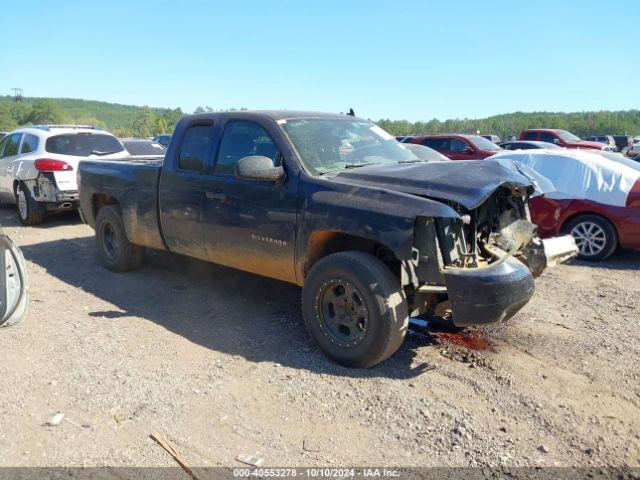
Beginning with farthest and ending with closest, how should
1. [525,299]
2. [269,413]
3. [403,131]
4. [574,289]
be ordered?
[403,131] < [574,289] < [525,299] < [269,413]

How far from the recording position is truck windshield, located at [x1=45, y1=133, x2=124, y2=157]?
32.3 ft

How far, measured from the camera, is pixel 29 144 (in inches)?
399

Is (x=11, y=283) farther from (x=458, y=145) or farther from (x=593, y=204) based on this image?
(x=458, y=145)

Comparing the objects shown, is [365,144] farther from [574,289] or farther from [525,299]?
[574,289]

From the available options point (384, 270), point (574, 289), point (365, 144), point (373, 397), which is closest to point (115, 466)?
point (373, 397)

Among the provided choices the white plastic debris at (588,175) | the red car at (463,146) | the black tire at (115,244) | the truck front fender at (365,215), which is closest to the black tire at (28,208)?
the black tire at (115,244)

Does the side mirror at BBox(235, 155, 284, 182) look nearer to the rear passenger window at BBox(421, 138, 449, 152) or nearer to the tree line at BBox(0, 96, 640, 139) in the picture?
the rear passenger window at BBox(421, 138, 449, 152)

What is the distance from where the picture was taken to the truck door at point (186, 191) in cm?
532

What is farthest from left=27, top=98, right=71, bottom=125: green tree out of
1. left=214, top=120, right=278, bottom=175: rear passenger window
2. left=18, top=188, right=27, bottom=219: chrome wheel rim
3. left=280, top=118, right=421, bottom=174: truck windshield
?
left=280, top=118, right=421, bottom=174: truck windshield

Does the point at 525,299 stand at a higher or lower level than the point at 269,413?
higher

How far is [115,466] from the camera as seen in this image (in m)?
2.98

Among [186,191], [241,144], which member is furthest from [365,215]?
[186,191]

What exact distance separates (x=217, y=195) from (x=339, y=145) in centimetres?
122

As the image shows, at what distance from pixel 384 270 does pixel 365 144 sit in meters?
1.67
